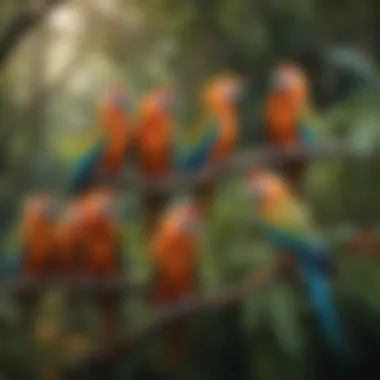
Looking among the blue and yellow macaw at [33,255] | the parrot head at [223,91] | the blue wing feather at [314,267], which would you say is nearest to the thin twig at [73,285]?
the blue and yellow macaw at [33,255]

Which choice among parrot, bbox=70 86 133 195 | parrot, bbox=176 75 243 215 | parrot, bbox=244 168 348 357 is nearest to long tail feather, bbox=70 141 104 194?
parrot, bbox=70 86 133 195

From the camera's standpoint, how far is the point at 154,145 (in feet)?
5.04

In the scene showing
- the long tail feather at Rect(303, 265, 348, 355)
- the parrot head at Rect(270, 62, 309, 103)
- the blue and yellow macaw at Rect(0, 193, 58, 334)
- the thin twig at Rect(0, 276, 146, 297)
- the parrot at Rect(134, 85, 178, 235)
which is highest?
the parrot head at Rect(270, 62, 309, 103)

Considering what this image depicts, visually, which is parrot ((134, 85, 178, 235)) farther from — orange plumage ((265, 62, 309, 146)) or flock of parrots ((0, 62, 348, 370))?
orange plumage ((265, 62, 309, 146))

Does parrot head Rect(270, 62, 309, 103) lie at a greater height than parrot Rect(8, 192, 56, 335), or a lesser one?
greater

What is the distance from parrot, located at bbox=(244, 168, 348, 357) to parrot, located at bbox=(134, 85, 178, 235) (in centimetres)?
13

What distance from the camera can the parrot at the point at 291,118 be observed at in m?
1.54

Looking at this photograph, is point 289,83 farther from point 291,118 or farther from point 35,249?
point 35,249

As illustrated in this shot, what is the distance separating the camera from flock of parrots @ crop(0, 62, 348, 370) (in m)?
1.48

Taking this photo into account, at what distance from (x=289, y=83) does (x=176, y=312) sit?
42cm

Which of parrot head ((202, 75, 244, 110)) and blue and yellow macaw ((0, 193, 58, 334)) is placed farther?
parrot head ((202, 75, 244, 110))

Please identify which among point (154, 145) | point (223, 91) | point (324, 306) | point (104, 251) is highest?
point (223, 91)

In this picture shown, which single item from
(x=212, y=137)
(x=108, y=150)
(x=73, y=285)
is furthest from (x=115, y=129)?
(x=73, y=285)

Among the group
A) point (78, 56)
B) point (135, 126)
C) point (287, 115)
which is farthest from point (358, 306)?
point (78, 56)
